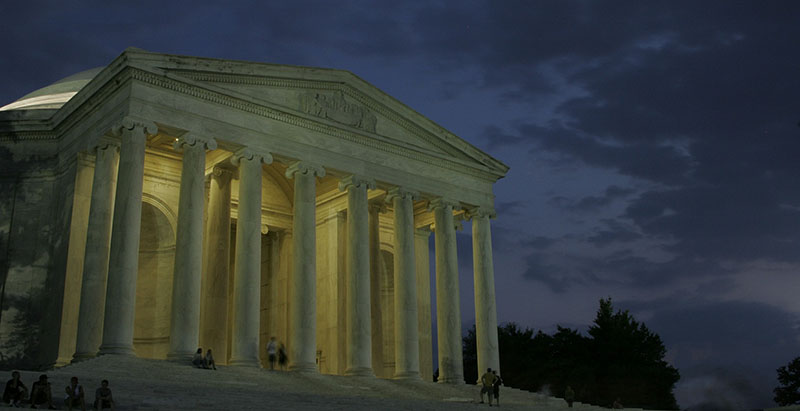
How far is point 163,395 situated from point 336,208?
2541 cm

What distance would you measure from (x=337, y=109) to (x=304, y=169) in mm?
4425

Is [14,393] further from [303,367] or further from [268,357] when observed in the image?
[268,357]

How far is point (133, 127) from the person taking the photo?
32719 mm

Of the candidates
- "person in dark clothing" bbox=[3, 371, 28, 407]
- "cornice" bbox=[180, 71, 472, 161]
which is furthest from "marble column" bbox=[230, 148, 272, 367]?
"person in dark clothing" bbox=[3, 371, 28, 407]

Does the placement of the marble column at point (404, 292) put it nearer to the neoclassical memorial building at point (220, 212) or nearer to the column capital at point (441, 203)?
the neoclassical memorial building at point (220, 212)

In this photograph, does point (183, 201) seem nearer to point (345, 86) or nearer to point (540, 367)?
point (345, 86)

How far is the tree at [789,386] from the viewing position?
68625 mm

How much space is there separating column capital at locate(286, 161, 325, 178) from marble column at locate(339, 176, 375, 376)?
2.24 metres

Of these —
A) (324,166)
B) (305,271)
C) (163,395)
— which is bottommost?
(163,395)

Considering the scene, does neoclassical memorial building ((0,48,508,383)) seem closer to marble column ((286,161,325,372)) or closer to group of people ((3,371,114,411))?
marble column ((286,161,325,372))

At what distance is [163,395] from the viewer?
2305 cm

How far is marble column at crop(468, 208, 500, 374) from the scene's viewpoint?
44.0 m

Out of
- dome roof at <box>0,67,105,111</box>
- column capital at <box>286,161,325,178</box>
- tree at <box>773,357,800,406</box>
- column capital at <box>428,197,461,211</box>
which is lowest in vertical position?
tree at <box>773,357,800,406</box>

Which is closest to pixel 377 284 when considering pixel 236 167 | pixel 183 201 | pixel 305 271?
pixel 305 271
